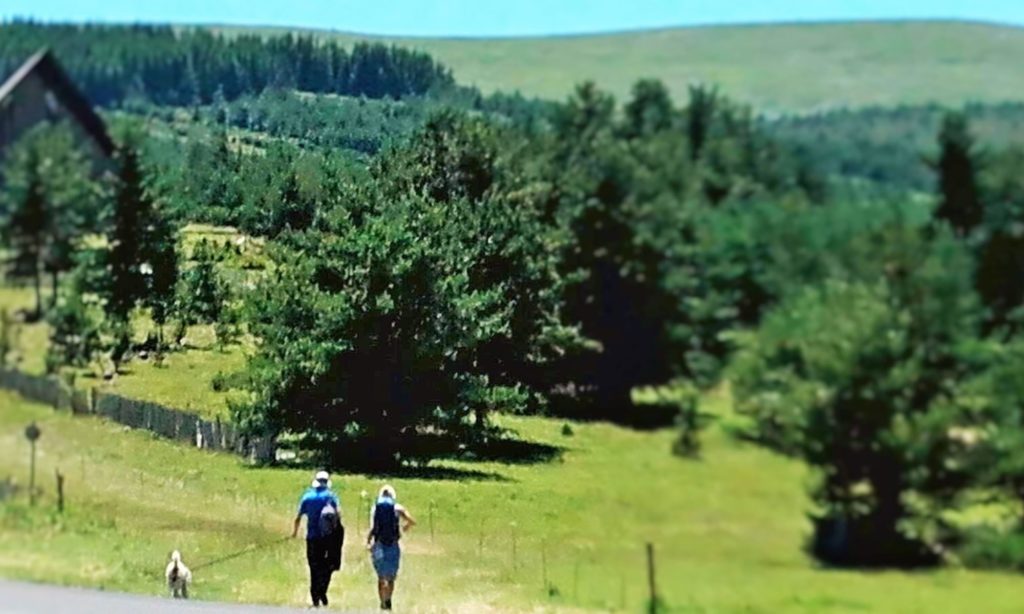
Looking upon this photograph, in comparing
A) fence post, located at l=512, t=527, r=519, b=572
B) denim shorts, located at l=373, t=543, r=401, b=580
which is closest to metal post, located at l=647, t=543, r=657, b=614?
fence post, located at l=512, t=527, r=519, b=572

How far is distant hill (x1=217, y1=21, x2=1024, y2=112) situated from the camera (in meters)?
9.29

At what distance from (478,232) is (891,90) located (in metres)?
2.52

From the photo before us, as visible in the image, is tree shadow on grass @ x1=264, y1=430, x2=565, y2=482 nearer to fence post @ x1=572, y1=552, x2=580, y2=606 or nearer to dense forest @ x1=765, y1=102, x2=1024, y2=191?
fence post @ x1=572, y1=552, x2=580, y2=606

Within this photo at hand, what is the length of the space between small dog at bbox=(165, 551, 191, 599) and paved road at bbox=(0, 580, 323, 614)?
7 centimetres

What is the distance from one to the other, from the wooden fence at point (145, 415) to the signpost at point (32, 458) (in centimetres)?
18

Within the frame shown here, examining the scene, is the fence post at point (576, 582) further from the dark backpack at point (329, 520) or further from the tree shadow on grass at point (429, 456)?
the dark backpack at point (329, 520)

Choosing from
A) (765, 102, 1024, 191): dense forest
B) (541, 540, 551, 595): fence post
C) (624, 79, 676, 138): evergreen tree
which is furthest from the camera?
(541, 540, 551, 595): fence post

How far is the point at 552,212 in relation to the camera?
10.1m

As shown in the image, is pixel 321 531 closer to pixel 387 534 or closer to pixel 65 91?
pixel 387 534

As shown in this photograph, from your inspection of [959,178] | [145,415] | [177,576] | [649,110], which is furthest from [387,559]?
[959,178]

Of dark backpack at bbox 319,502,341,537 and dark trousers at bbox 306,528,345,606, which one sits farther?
dark trousers at bbox 306,528,345,606

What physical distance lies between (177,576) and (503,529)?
7.01 ft

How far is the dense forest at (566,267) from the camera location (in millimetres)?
8633

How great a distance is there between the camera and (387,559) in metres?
11.0
